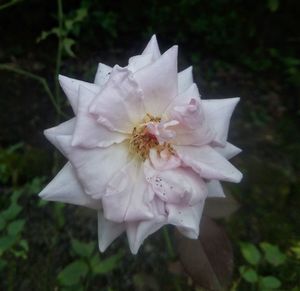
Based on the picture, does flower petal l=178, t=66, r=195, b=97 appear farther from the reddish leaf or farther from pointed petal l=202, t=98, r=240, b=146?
the reddish leaf

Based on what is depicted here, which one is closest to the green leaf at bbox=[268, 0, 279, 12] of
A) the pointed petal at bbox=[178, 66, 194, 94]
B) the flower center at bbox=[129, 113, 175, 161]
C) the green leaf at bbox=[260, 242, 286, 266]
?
the green leaf at bbox=[260, 242, 286, 266]

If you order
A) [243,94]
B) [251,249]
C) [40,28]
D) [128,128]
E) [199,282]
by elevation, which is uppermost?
[128,128]

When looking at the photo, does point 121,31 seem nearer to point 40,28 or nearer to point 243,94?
point 40,28

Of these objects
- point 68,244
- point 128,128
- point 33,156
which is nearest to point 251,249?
point 128,128

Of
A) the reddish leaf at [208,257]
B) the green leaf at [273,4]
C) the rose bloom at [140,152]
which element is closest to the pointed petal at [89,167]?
the rose bloom at [140,152]

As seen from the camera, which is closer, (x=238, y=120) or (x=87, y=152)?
(x=87, y=152)

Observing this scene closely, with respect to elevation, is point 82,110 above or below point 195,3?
above

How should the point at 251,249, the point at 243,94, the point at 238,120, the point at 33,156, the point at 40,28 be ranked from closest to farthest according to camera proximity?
the point at 251,249 < the point at 33,156 < the point at 238,120 < the point at 243,94 < the point at 40,28

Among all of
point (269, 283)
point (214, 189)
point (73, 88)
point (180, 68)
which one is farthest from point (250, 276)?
point (180, 68)

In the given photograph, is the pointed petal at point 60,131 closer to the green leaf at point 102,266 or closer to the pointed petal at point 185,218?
the pointed petal at point 185,218
